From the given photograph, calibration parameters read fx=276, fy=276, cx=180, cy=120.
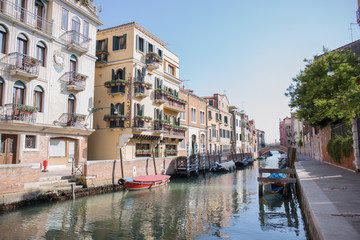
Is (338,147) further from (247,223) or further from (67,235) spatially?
(67,235)

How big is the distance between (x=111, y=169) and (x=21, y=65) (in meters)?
7.72

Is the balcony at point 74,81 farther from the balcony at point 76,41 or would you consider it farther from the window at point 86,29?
the window at point 86,29

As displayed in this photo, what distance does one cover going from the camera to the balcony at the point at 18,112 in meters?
13.6

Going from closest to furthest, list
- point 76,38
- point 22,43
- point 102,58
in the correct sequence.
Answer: point 22,43 → point 76,38 → point 102,58

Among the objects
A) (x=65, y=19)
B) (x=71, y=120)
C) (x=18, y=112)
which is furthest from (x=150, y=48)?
(x=18, y=112)

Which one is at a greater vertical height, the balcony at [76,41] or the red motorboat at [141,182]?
the balcony at [76,41]

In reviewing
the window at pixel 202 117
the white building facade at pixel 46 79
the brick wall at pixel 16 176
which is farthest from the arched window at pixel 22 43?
the window at pixel 202 117

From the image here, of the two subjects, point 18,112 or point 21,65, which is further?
point 21,65

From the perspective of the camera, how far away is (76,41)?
18.0m

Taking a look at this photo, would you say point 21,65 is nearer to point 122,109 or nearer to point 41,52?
point 41,52

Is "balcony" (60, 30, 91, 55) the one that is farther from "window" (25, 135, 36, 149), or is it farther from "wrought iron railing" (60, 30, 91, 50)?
"window" (25, 135, 36, 149)

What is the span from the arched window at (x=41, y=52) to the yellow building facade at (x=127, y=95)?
4986 mm

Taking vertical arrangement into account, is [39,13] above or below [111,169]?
above

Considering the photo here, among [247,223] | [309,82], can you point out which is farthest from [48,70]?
[309,82]
